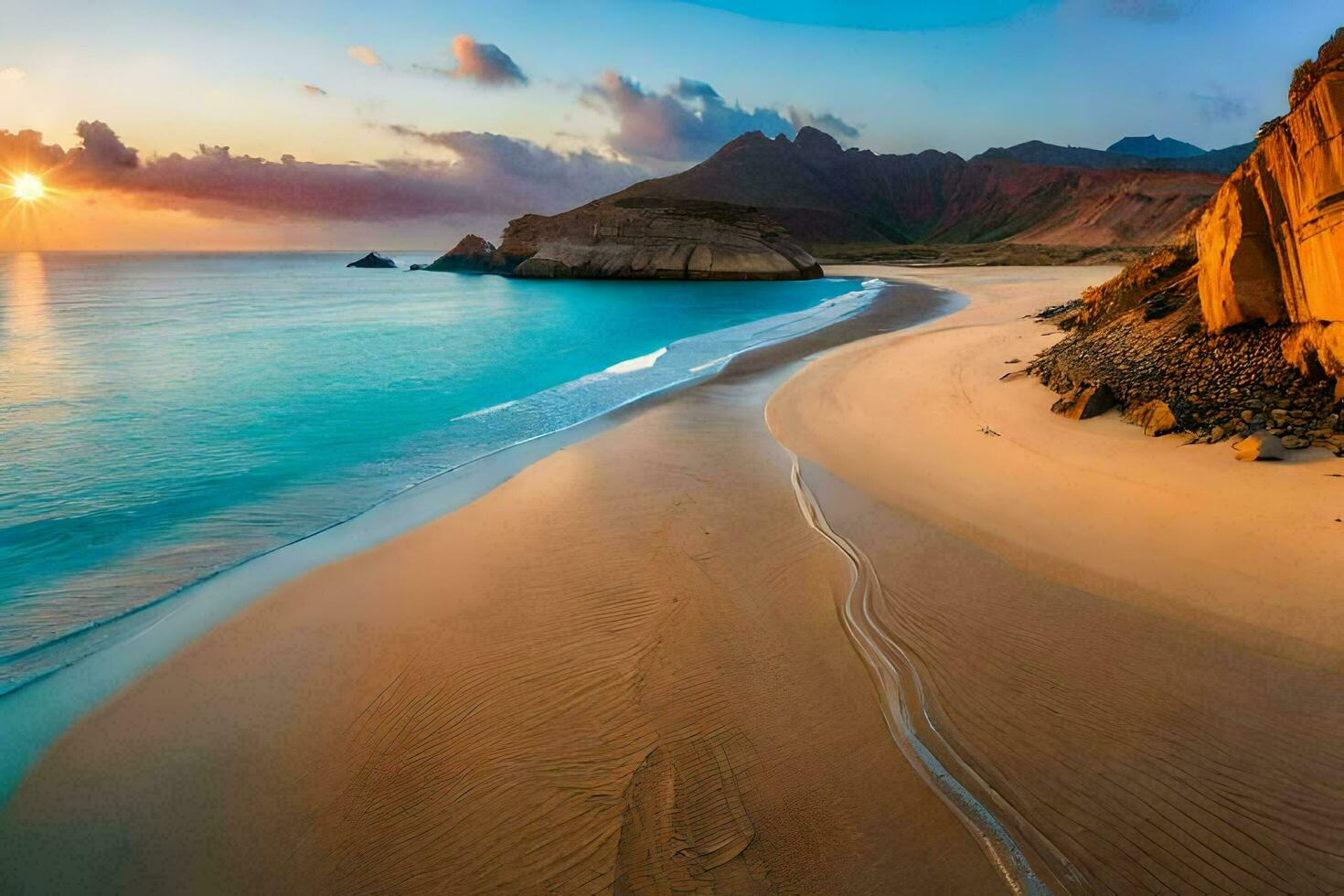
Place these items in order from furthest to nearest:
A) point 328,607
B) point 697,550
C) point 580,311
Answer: point 580,311, point 697,550, point 328,607

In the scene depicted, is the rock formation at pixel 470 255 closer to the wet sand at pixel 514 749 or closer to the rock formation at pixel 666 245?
the rock formation at pixel 666 245

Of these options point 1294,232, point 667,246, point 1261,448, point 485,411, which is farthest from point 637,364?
point 667,246

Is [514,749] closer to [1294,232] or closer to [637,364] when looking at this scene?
[1294,232]

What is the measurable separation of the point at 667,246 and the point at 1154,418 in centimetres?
7012

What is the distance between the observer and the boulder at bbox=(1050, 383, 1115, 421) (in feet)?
27.8

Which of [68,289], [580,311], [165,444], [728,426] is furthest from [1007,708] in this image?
[68,289]

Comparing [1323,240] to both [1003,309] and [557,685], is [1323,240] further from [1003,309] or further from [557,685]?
[1003,309]

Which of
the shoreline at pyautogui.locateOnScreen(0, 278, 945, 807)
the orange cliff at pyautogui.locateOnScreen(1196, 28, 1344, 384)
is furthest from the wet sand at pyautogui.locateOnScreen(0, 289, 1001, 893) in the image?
the orange cliff at pyautogui.locateOnScreen(1196, 28, 1344, 384)

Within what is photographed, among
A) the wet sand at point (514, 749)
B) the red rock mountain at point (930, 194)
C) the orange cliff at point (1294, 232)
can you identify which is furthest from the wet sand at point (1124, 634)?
the red rock mountain at point (930, 194)

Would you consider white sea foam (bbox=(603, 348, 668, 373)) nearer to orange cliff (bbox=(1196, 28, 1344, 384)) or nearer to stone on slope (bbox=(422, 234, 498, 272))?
orange cliff (bbox=(1196, 28, 1344, 384))

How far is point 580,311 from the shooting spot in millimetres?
41625

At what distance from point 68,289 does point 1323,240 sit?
91646 mm

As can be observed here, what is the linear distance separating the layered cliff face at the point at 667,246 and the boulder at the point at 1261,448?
66176 mm

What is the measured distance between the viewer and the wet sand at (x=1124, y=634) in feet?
9.17
